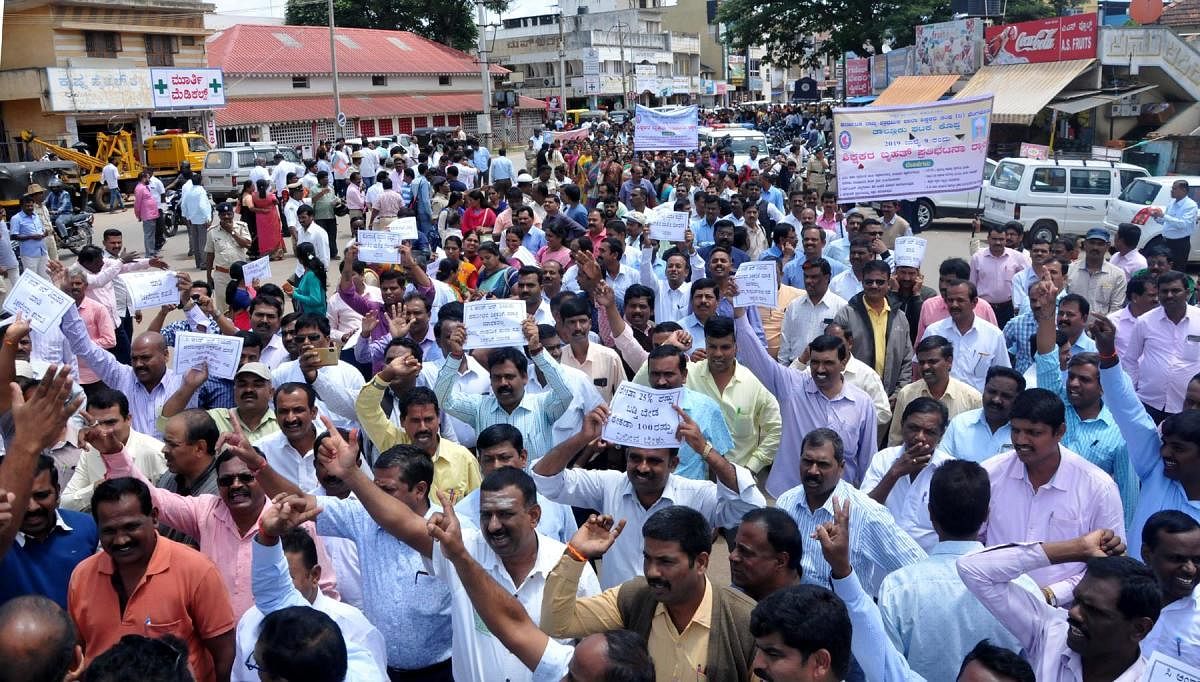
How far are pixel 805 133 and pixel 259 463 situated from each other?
4058 cm

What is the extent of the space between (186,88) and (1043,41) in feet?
94.5

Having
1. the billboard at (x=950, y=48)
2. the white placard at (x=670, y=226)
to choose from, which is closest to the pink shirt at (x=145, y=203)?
the white placard at (x=670, y=226)

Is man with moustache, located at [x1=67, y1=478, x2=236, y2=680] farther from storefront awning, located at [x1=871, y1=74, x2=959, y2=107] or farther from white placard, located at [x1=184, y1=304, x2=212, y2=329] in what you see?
storefront awning, located at [x1=871, y1=74, x2=959, y2=107]

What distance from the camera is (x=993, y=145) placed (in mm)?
30125

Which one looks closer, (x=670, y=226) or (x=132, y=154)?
(x=670, y=226)

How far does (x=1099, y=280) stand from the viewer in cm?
819

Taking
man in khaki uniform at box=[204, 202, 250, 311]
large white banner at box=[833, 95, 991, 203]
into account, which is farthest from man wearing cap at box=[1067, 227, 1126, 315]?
man in khaki uniform at box=[204, 202, 250, 311]

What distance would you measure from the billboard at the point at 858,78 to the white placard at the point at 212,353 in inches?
1637

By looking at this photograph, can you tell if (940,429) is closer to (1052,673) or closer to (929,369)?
(929,369)

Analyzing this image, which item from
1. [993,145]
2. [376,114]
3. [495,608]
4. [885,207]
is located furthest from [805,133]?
[495,608]

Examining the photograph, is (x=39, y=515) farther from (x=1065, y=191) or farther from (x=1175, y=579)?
(x=1065, y=191)

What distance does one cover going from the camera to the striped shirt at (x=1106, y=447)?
185 inches

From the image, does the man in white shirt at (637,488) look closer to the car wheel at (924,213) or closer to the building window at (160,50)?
the car wheel at (924,213)

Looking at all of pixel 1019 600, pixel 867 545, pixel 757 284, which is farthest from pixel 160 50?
pixel 1019 600
